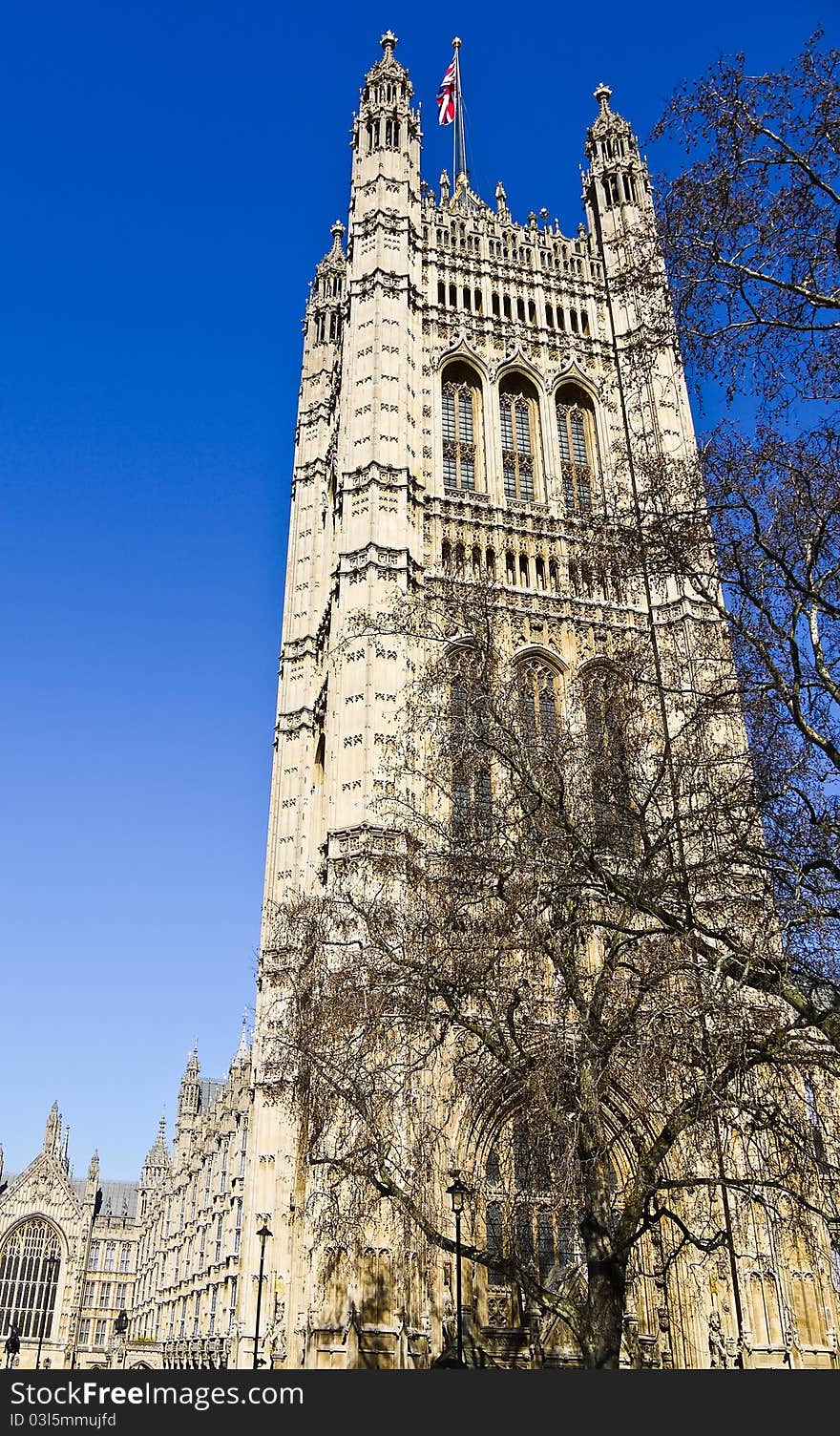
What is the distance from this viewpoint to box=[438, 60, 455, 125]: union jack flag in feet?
133

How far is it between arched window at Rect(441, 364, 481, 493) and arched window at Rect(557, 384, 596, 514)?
265 centimetres

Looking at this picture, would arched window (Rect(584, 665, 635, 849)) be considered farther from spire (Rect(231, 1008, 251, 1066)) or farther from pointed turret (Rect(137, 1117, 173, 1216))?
pointed turret (Rect(137, 1117, 173, 1216))

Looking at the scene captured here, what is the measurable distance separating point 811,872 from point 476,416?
25.4 meters

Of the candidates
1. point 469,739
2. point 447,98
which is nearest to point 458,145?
point 447,98

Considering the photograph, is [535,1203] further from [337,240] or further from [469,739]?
[337,240]

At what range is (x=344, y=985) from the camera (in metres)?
17.2

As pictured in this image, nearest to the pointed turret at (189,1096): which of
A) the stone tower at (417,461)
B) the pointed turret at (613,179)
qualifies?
the stone tower at (417,461)

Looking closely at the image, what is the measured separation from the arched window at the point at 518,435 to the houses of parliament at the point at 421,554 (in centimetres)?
8

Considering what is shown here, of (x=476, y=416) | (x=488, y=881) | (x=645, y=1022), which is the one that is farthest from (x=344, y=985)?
(x=476, y=416)

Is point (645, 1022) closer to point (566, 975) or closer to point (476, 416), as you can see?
point (566, 975)

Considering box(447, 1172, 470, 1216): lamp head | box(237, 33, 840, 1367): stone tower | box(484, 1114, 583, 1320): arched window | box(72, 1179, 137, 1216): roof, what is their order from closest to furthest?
box(484, 1114, 583, 1320): arched window → box(447, 1172, 470, 1216): lamp head → box(237, 33, 840, 1367): stone tower → box(72, 1179, 137, 1216): roof

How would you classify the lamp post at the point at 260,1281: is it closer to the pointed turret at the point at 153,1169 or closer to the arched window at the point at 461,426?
the arched window at the point at 461,426

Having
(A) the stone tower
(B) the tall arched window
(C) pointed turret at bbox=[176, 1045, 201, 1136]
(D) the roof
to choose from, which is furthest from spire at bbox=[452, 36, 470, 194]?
(D) the roof

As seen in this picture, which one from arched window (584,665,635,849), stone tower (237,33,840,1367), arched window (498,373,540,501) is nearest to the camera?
arched window (584,665,635,849)
